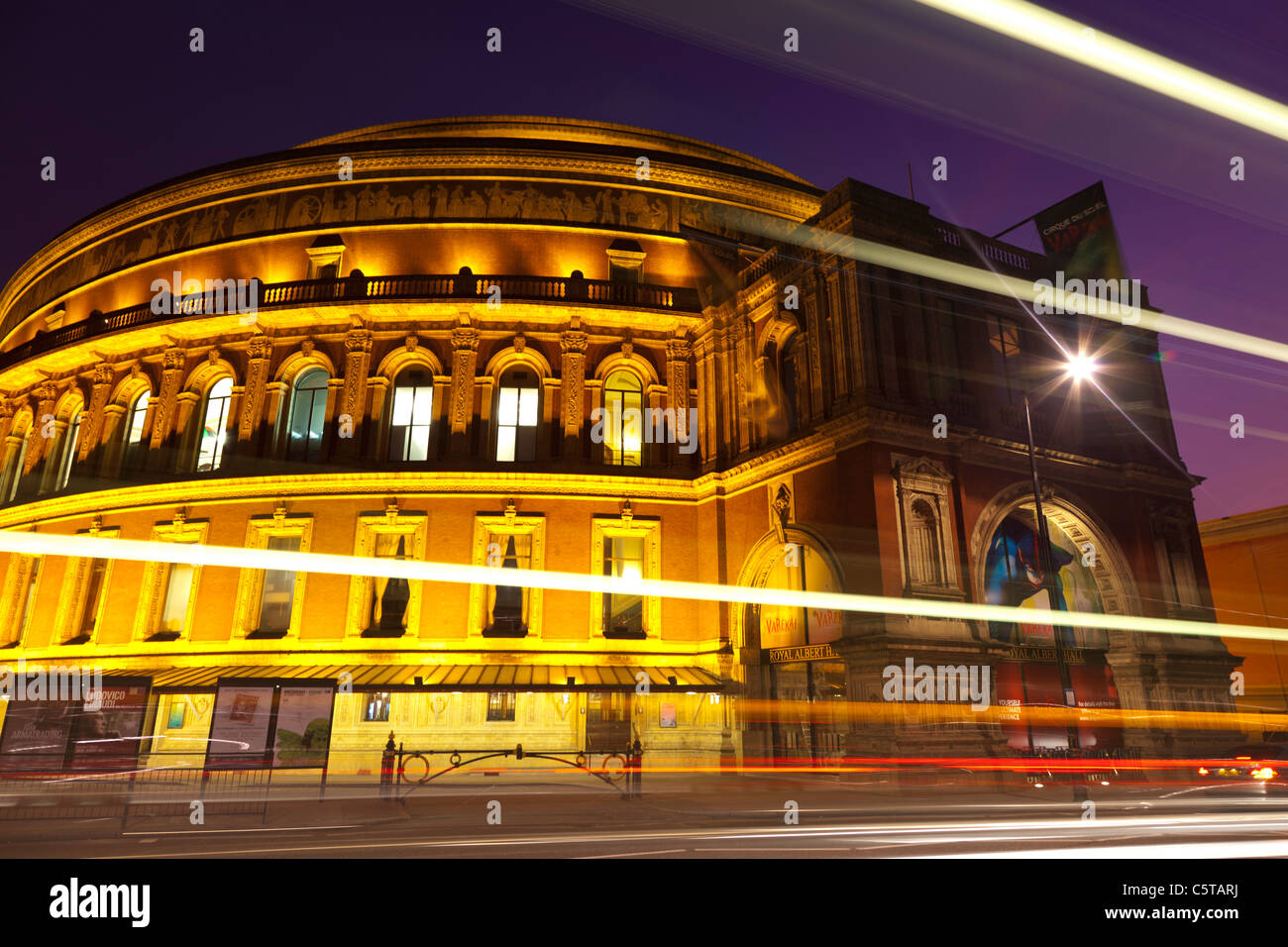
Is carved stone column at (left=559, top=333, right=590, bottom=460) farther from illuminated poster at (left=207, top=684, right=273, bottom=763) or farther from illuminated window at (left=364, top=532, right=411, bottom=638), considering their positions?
illuminated poster at (left=207, top=684, right=273, bottom=763)

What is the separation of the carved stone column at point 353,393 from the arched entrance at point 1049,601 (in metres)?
21.0

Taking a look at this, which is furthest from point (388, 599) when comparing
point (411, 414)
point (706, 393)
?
point (706, 393)

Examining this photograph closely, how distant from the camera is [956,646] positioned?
810 inches

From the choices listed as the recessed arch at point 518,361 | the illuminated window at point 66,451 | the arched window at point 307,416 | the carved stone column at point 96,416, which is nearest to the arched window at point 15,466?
the illuminated window at point 66,451

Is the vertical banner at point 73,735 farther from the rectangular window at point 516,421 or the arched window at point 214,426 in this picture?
the rectangular window at point 516,421

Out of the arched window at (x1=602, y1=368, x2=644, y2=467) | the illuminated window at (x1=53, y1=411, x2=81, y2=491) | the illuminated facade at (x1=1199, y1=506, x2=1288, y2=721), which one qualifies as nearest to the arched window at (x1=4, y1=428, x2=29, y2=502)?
the illuminated window at (x1=53, y1=411, x2=81, y2=491)

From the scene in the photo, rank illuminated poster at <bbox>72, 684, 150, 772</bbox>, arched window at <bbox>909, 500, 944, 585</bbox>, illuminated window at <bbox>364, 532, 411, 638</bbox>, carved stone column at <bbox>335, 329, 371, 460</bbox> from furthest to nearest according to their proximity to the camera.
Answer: carved stone column at <bbox>335, 329, 371, 460</bbox>, illuminated window at <bbox>364, 532, 411, 638</bbox>, arched window at <bbox>909, 500, 944, 585</bbox>, illuminated poster at <bbox>72, 684, 150, 772</bbox>

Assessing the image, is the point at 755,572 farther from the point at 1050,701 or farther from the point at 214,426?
the point at 214,426

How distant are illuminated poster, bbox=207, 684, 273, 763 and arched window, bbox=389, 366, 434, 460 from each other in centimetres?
1249

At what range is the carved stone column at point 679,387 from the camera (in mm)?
29016

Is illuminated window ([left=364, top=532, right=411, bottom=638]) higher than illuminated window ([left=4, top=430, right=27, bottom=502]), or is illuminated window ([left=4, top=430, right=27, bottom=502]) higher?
illuminated window ([left=4, top=430, right=27, bottom=502])

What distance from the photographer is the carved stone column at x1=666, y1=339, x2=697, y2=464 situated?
29.0 m

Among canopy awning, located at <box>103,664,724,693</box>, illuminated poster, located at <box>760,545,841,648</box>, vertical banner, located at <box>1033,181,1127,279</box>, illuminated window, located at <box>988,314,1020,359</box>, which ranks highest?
vertical banner, located at <box>1033,181,1127,279</box>
